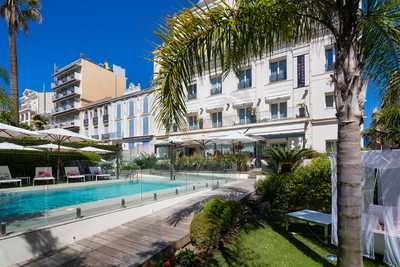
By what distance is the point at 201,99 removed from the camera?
33094mm

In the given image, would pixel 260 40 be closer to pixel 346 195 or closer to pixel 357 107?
pixel 357 107

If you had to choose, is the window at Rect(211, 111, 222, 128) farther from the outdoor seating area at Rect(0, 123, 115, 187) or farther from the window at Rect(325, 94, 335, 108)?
the outdoor seating area at Rect(0, 123, 115, 187)

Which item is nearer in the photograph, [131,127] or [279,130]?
[279,130]

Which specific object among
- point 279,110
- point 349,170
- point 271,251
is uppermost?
point 279,110

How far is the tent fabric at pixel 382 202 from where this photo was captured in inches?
224

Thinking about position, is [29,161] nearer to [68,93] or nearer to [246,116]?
[246,116]

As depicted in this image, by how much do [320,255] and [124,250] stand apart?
16.0ft

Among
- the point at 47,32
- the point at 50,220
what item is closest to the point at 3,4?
the point at 47,32

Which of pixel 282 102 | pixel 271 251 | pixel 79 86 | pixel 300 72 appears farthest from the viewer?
pixel 79 86

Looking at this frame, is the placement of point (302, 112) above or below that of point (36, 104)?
below

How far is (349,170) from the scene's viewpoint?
3043mm

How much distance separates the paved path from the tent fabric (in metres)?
4.58

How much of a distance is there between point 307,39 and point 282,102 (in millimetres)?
23196

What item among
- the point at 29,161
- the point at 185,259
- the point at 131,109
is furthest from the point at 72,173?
the point at 131,109
